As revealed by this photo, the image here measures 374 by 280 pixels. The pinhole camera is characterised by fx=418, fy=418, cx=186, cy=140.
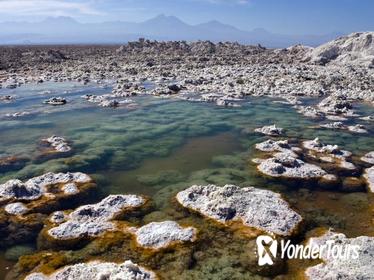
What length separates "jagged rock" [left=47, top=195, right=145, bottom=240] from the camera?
697 inches

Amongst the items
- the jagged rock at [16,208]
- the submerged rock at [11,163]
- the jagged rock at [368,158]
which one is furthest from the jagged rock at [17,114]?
the jagged rock at [368,158]

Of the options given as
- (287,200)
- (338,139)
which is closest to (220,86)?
(338,139)

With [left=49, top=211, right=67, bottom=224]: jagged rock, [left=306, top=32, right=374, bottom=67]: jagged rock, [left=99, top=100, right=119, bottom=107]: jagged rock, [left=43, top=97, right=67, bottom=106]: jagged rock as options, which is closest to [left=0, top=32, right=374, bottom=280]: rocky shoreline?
[left=49, top=211, right=67, bottom=224]: jagged rock

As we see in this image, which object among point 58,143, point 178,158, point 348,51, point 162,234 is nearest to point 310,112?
point 178,158

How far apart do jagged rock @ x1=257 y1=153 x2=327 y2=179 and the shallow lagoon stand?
76cm

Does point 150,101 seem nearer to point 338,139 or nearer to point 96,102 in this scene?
point 96,102

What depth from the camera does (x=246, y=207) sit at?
62.9 ft

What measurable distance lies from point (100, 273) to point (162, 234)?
12.2ft

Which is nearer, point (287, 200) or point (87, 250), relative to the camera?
point (87, 250)

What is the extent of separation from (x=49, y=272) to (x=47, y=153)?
1559 centimetres

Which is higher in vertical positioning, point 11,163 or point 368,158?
point 368,158

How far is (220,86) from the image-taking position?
57281 millimetres

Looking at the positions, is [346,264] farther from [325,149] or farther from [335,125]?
[335,125]

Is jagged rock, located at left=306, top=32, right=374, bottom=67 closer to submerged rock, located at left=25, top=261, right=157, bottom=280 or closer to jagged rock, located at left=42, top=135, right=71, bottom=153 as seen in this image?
jagged rock, located at left=42, top=135, right=71, bottom=153
